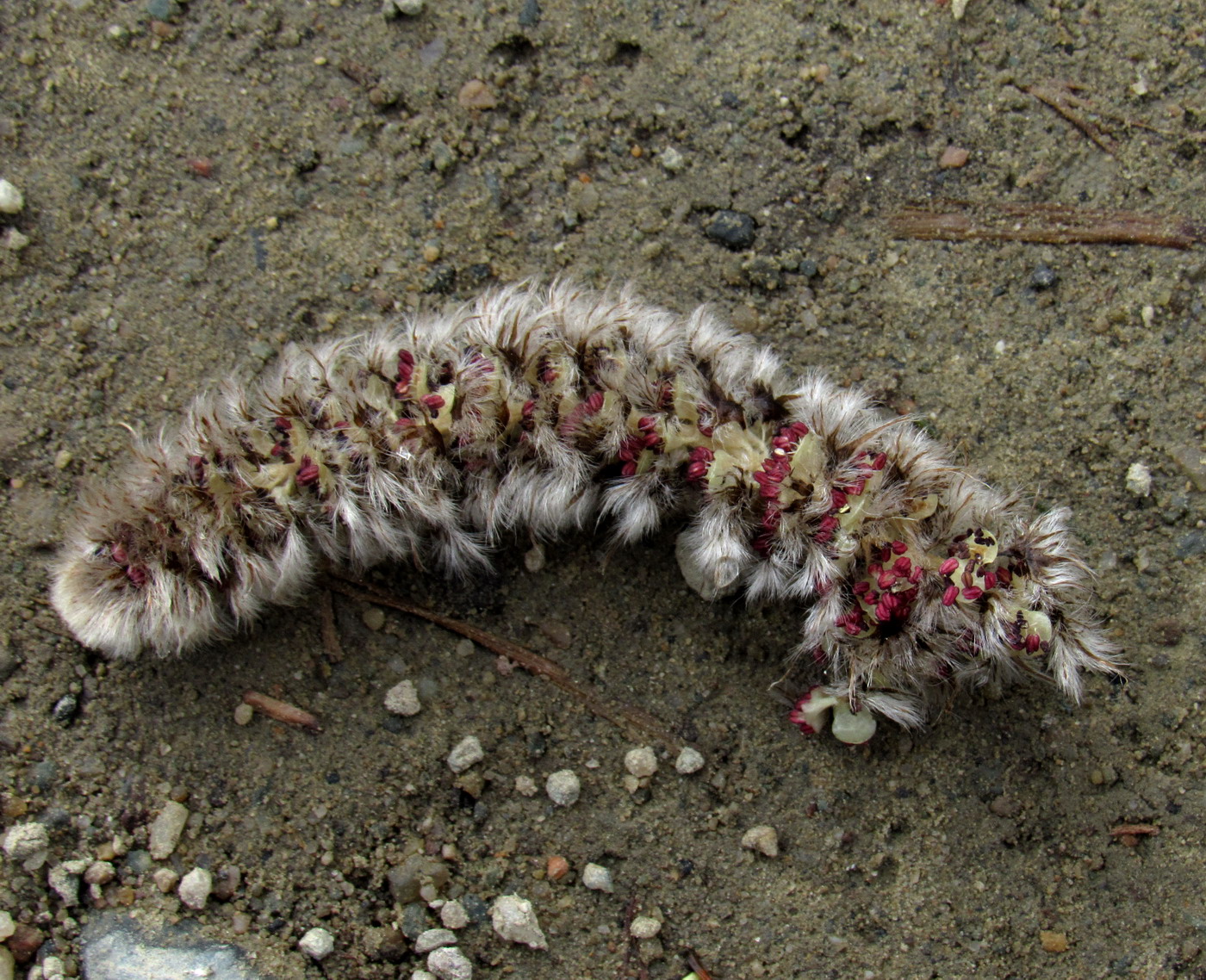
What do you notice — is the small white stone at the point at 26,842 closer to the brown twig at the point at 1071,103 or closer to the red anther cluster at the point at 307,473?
the red anther cluster at the point at 307,473

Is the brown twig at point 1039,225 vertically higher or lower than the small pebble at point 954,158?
lower

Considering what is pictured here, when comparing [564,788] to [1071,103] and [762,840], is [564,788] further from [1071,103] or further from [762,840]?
[1071,103]

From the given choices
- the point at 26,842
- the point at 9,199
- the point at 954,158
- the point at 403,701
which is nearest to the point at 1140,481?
the point at 954,158

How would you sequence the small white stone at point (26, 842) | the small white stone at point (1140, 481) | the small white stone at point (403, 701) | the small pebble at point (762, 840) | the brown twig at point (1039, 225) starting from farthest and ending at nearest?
the brown twig at point (1039, 225)
the small white stone at point (1140, 481)
the small white stone at point (403, 701)
the small pebble at point (762, 840)
the small white stone at point (26, 842)

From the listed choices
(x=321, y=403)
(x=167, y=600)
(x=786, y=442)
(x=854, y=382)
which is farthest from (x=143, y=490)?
(x=854, y=382)

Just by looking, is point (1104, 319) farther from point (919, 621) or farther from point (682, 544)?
point (682, 544)

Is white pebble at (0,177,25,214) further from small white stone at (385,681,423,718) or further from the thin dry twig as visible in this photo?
small white stone at (385,681,423,718)

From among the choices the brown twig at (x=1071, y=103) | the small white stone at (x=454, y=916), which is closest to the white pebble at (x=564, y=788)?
the small white stone at (x=454, y=916)
